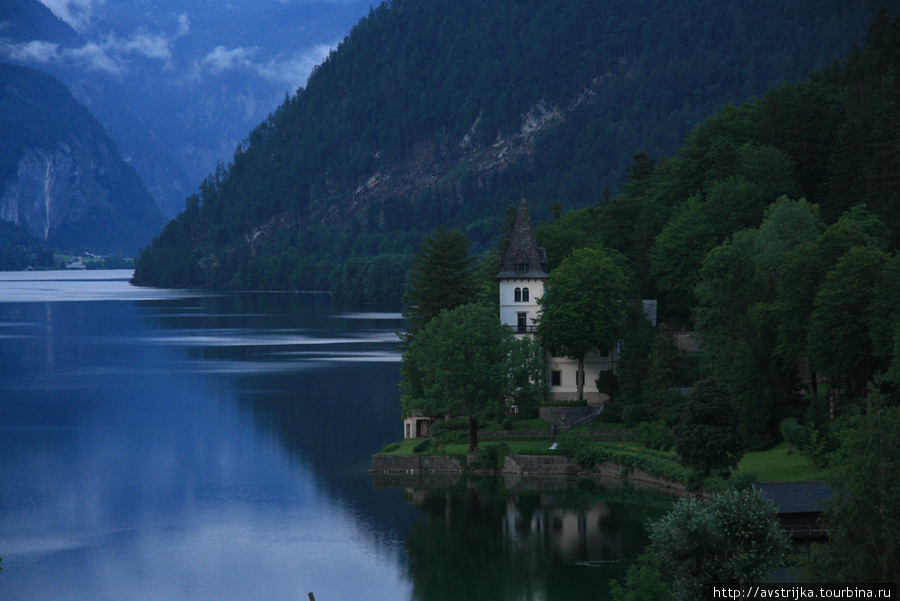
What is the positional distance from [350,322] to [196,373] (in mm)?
66031

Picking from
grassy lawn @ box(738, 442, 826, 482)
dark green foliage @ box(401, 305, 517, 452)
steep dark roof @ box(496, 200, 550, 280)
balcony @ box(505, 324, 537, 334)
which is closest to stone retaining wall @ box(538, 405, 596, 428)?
dark green foliage @ box(401, 305, 517, 452)

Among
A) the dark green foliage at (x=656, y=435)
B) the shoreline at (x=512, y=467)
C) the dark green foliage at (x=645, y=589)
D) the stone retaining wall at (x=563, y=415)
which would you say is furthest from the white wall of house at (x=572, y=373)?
the dark green foliage at (x=645, y=589)

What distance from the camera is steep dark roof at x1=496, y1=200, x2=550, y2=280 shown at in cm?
8494

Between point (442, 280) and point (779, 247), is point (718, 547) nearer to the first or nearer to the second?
point (779, 247)

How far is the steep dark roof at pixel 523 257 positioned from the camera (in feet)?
279

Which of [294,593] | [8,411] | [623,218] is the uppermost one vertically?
[623,218]

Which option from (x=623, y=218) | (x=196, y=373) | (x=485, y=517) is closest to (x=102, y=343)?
(x=196, y=373)

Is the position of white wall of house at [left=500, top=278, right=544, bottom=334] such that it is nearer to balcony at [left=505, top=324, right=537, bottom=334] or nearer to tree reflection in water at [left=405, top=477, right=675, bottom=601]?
balcony at [left=505, top=324, right=537, bottom=334]

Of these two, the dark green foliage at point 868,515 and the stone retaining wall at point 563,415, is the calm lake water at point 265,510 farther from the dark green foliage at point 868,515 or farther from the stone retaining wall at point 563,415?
the dark green foliage at point 868,515

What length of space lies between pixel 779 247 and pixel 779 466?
26206 millimetres

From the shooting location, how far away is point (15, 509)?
66812mm

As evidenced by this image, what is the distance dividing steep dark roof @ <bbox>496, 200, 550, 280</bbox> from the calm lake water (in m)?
14.8

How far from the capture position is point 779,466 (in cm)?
6256

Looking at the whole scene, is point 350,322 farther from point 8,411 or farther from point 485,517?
point 485,517
